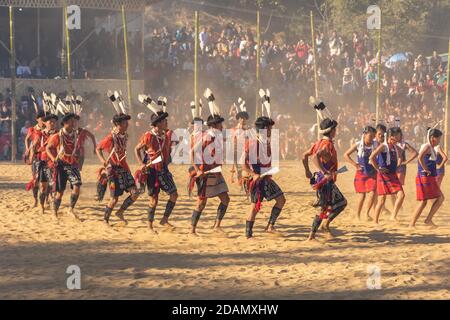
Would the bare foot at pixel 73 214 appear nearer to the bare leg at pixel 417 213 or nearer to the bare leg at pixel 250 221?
the bare leg at pixel 250 221

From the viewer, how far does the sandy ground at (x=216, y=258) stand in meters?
9.55

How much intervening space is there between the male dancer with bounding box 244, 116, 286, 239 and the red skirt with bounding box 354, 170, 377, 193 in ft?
8.18

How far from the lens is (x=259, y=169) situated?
13.0 metres

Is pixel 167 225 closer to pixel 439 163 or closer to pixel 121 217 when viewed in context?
pixel 121 217

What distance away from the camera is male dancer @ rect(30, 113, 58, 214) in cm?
1555

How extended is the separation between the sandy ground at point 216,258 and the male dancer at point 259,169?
496 mm

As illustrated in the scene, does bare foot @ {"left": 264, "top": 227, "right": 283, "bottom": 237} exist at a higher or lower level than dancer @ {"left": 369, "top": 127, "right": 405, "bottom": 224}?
lower

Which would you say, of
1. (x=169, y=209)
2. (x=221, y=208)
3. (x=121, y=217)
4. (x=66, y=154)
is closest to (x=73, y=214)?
(x=66, y=154)

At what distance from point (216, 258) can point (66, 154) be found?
4339 millimetres

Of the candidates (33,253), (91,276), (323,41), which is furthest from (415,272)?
(323,41)

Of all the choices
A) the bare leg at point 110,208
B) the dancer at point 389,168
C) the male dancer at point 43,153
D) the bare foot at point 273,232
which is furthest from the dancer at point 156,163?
the dancer at point 389,168

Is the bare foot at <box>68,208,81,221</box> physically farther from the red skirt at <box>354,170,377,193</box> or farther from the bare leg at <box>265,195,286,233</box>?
the red skirt at <box>354,170,377,193</box>

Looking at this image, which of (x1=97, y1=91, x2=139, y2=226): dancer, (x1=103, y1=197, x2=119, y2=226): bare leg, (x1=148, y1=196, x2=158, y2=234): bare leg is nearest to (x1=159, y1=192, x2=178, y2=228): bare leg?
(x1=148, y1=196, x2=158, y2=234): bare leg
